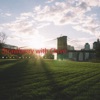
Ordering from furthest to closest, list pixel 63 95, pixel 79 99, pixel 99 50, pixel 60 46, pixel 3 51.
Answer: pixel 60 46, pixel 99 50, pixel 3 51, pixel 63 95, pixel 79 99

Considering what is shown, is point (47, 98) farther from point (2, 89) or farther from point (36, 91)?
point (2, 89)

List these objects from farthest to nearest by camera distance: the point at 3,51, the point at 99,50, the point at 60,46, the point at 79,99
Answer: the point at 60,46 < the point at 99,50 < the point at 3,51 < the point at 79,99

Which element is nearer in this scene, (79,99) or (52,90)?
(79,99)

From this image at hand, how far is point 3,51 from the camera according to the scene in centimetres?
8206

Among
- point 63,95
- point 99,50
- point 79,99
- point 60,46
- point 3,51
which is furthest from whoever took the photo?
point 60,46

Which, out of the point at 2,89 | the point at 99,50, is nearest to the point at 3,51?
the point at 99,50

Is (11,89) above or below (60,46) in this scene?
below

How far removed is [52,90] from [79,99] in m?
2.86

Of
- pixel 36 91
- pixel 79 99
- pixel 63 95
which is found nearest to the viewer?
pixel 79 99

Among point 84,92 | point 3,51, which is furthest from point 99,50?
point 84,92

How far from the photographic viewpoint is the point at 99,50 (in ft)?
363

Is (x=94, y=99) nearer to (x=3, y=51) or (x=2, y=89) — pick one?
(x=2, y=89)

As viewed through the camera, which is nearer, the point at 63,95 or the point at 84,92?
the point at 63,95

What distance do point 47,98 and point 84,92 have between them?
3.12 meters
